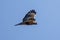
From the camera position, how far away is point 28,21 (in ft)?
2.55

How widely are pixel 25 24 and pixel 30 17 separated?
6 centimetres

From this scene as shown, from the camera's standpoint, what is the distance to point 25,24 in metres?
0.81

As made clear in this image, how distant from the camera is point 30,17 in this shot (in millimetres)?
769

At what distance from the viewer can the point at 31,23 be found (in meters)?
0.83

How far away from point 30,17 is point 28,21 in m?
0.03

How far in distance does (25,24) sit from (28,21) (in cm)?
4

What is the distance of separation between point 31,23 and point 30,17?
74mm

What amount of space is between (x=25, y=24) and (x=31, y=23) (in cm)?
5

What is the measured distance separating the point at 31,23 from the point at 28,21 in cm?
6
